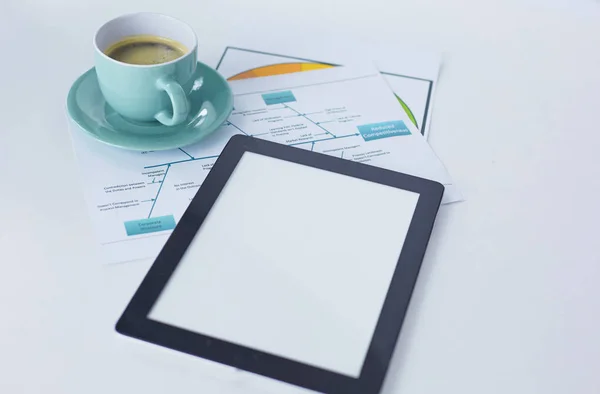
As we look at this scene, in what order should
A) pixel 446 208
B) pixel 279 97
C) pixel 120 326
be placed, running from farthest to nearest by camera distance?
pixel 279 97 < pixel 446 208 < pixel 120 326

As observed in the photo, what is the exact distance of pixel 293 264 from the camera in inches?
21.5

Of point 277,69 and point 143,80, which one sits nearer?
point 143,80

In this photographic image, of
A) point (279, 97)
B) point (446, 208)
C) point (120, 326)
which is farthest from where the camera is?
point (279, 97)

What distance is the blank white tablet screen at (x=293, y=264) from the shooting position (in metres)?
0.50

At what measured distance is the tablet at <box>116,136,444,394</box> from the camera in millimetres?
485

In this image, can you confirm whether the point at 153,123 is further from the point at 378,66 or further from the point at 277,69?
the point at 378,66

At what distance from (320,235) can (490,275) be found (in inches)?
5.9

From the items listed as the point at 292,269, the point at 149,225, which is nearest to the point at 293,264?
the point at 292,269

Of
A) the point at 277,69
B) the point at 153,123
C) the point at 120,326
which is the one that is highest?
the point at 277,69

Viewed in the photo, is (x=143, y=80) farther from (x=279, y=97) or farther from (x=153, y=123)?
(x=279, y=97)

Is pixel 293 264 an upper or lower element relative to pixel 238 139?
lower

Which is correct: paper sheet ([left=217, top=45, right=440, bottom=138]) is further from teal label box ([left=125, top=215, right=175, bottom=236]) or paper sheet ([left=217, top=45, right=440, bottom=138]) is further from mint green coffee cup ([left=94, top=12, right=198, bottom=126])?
teal label box ([left=125, top=215, right=175, bottom=236])

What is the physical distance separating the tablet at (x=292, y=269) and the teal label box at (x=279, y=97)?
0.33 ft

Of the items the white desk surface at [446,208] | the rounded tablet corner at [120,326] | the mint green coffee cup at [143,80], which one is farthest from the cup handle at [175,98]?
the rounded tablet corner at [120,326]
